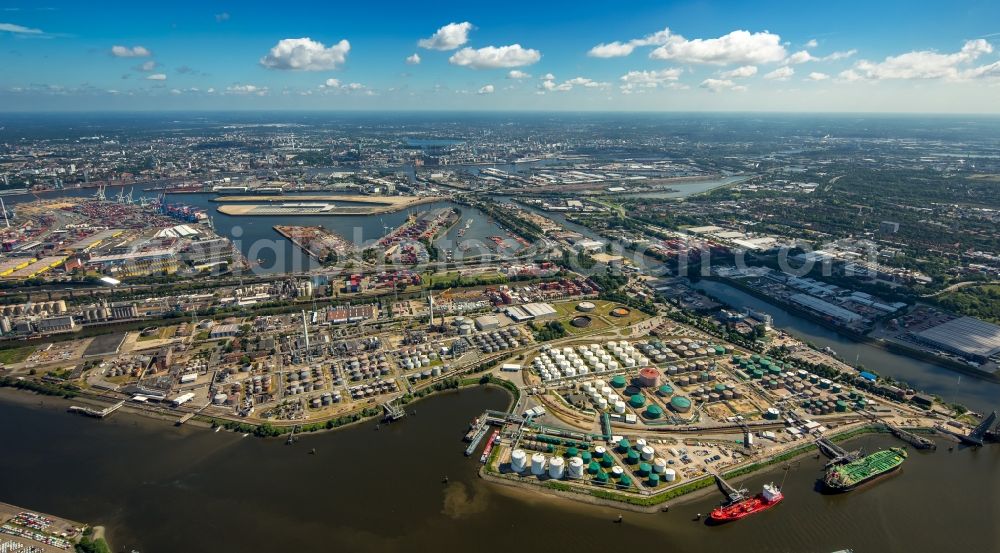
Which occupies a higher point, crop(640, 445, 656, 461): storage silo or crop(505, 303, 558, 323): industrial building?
crop(505, 303, 558, 323): industrial building

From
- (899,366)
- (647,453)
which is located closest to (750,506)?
(647,453)

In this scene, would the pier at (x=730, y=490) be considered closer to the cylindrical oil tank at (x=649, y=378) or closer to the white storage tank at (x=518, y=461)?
the cylindrical oil tank at (x=649, y=378)

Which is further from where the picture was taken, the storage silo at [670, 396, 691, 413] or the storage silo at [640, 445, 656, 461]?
the storage silo at [670, 396, 691, 413]

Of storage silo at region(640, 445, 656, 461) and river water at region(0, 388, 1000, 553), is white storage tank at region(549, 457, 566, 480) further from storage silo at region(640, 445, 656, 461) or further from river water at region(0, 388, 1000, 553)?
storage silo at region(640, 445, 656, 461)

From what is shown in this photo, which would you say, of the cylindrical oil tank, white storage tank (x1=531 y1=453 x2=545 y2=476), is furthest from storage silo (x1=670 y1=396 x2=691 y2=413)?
white storage tank (x1=531 y1=453 x2=545 y2=476)

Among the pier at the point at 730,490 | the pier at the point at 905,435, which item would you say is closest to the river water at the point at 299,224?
the pier at the point at 730,490

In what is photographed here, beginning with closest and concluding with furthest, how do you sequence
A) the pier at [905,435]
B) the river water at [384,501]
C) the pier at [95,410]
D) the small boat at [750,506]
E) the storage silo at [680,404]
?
the river water at [384,501]
the small boat at [750,506]
the pier at [905,435]
the pier at [95,410]
the storage silo at [680,404]

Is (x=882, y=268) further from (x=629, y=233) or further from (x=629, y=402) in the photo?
(x=629, y=402)
